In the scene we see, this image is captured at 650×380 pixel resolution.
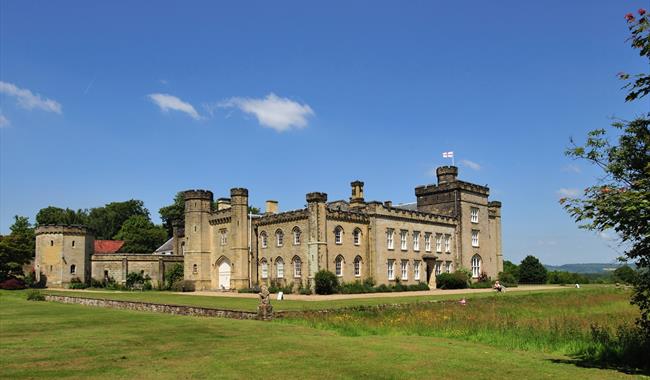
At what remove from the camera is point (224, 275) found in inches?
2056

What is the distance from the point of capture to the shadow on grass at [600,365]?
38.2ft

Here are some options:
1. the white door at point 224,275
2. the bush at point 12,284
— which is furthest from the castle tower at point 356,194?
the bush at point 12,284

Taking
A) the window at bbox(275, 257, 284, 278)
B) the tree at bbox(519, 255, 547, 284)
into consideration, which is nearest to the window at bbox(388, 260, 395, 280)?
the window at bbox(275, 257, 284, 278)

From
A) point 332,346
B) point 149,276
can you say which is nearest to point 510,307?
point 332,346

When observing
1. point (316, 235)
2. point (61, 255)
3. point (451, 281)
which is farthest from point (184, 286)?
point (451, 281)

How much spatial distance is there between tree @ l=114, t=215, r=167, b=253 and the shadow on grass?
2703 inches

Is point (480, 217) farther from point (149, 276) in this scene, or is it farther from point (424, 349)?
point (424, 349)

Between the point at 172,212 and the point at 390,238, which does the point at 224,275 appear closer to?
the point at 390,238

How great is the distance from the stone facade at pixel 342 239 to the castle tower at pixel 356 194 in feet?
0.30

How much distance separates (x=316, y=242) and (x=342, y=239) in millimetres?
3079

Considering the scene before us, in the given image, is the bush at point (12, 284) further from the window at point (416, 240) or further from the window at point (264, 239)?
the window at point (416, 240)

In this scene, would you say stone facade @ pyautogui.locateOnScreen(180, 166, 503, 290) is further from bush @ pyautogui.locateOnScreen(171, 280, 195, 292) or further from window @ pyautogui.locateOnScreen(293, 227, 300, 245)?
bush @ pyautogui.locateOnScreen(171, 280, 195, 292)

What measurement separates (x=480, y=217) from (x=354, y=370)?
1952 inches

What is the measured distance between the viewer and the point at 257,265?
50500 mm
